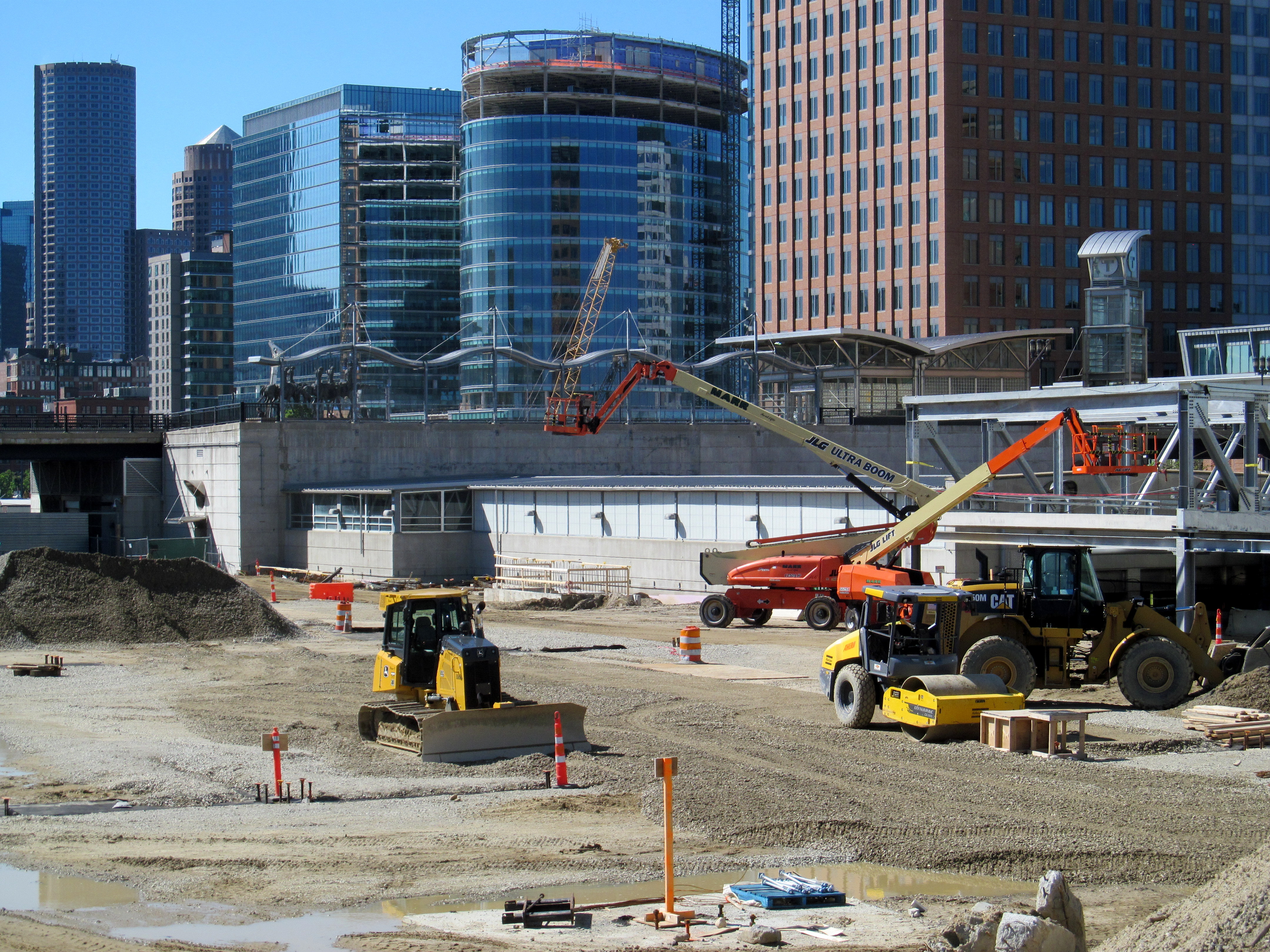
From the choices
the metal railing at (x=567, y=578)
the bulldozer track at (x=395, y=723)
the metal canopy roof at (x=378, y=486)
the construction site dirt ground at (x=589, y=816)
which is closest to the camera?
the construction site dirt ground at (x=589, y=816)

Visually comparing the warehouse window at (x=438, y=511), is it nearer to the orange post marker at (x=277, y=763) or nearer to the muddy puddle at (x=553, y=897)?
the orange post marker at (x=277, y=763)

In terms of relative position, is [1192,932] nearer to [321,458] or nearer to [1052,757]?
[1052,757]

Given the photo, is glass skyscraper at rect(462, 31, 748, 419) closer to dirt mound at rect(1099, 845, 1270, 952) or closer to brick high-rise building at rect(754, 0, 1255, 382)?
brick high-rise building at rect(754, 0, 1255, 382)

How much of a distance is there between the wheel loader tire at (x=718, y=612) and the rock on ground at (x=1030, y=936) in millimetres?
28658

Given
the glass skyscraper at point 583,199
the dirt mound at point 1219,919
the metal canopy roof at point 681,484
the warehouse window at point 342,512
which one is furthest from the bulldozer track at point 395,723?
the glass skyscraper at point 583,199

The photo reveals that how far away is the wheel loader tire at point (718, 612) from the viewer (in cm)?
4028

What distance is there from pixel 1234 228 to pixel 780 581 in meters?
90.1

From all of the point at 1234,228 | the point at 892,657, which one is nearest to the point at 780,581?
the point at 892,657

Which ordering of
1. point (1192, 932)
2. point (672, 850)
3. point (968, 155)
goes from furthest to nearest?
point (968, 155), point (672, 850), point (1192, 932)

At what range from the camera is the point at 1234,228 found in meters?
115

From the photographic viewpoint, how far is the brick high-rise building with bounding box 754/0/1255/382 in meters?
106

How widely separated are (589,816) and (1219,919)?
29.1 ft

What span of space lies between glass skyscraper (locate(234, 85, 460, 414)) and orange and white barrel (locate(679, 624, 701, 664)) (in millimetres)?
125749

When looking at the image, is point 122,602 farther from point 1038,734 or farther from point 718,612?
point 1038,734
